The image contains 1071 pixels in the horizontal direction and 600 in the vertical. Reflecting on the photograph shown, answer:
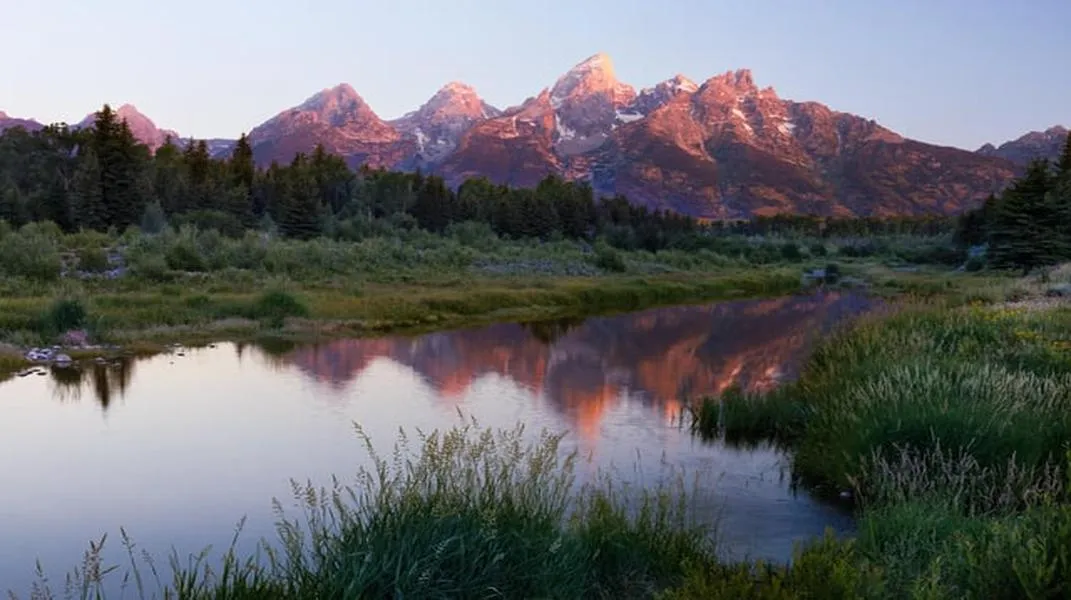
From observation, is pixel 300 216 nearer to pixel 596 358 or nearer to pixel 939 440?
pixel 596 358

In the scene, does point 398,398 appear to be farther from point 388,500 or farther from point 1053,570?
point 1053,570

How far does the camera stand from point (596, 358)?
103ft

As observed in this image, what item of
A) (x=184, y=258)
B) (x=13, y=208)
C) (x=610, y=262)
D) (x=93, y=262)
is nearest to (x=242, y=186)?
(x=13, y=208)

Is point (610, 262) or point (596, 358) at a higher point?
point (610, 262)

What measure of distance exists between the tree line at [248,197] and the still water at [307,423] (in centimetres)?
3927

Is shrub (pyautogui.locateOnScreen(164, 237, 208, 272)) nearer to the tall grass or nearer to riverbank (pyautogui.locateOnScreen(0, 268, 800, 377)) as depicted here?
riverbank (pyautogui.locateOnScreen(0, 268, 800, 377))

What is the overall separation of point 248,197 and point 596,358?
6649 cm

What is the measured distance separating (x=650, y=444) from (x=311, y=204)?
65.2 meters

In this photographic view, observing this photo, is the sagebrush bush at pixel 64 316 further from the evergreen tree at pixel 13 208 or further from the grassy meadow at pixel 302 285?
the evergreen tree at pixel 13 208

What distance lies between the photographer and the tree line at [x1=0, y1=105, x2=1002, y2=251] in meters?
67.2

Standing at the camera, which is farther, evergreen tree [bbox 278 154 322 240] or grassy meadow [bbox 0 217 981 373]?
evergreen tree [bbox 278 154 322 240]

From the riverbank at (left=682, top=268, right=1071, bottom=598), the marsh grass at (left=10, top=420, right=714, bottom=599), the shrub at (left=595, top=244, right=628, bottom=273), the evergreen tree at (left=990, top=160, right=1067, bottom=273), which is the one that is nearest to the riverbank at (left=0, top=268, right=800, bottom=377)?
the shrub at (left=595, top=244, right=628, bottom=273)

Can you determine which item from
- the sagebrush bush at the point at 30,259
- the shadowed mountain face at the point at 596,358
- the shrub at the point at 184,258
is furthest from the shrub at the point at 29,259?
the shadowed mountain face at the point at 596,358

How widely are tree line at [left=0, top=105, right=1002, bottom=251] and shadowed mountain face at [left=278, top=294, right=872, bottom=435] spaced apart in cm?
3649
